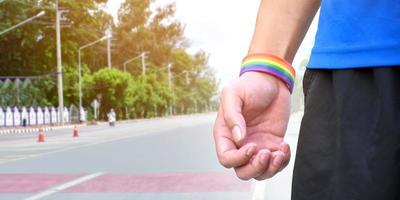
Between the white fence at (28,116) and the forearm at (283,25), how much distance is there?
40.4 m

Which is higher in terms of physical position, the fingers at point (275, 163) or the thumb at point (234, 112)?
the thumb at point (234, 112)

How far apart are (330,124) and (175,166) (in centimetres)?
1081

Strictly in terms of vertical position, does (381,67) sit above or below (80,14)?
below

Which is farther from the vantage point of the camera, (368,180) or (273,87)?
(273,87)

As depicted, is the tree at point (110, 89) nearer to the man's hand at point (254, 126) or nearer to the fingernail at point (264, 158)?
the man's hand at point (254, 126)

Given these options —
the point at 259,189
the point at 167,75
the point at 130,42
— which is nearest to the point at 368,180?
the point at 259,189

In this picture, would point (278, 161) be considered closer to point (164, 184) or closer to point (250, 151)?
point (250, 151)

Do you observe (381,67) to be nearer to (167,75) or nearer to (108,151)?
(108,151)

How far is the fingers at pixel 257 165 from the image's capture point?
113 cm

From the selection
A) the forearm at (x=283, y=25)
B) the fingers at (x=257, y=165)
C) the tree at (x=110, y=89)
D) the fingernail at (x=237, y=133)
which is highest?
the tree at (x=110, y=89)

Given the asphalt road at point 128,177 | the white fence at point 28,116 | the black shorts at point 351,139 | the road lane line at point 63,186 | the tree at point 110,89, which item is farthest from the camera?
the tree at point 110,89

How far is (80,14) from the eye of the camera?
58.1 meters

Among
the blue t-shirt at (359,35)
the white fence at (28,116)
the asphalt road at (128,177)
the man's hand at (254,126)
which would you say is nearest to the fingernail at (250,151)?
the man's hand at (254,126)

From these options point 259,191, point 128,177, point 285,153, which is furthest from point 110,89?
point 285,153
